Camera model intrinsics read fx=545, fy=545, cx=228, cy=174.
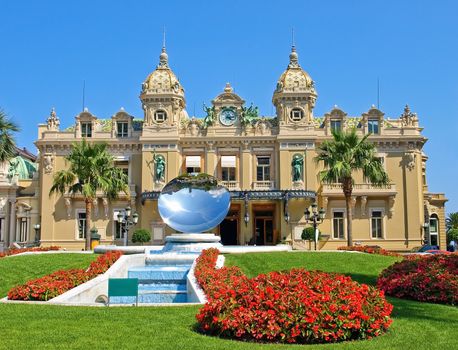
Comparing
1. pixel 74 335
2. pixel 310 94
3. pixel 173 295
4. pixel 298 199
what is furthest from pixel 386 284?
pixel 310 94

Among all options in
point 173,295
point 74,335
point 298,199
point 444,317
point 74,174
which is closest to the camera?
point 74,335

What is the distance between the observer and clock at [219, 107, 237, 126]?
1861 inches

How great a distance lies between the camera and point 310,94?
152 feet

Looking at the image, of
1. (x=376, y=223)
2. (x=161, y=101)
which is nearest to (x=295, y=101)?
(x=161, y=101)

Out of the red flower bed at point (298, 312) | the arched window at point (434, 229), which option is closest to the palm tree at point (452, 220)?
the arched window at point (434, 229)

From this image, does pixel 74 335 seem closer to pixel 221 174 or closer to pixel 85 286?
pixel 85 286

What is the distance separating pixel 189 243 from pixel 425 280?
15896 millimetres

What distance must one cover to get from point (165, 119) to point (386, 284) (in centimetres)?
3279

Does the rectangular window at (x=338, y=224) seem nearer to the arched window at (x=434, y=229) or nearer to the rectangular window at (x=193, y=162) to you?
the arched window at (x=434, y=229)

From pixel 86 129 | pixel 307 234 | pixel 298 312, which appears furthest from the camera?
pixel 86 129

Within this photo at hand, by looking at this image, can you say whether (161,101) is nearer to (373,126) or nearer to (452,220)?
(373,126)

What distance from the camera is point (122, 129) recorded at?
159 feet

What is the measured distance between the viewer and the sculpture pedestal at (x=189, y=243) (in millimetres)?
29109

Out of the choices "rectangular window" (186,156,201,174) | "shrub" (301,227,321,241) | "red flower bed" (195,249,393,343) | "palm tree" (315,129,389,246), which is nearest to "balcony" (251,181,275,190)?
"rectangular window" (186,156,201,174)
